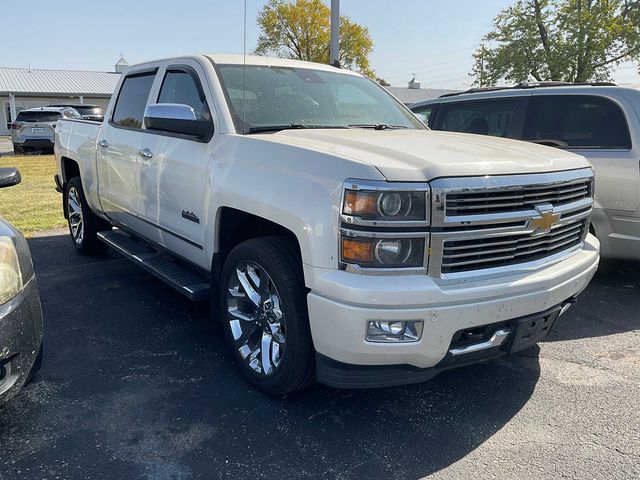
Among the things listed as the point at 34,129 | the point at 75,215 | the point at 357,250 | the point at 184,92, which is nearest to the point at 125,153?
the point at 184,92

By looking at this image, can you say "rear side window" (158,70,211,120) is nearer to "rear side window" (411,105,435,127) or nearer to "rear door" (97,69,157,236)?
"rear door" (97,69,157,236)

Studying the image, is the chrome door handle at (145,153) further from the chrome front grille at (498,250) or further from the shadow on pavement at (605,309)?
the shadow on pavement at (605,309)

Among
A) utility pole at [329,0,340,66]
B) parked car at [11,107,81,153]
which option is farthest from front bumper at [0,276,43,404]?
parked car at [11,107,81,153]

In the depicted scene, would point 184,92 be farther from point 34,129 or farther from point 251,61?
point 34,129

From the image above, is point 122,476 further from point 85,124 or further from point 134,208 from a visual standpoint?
point 85,124

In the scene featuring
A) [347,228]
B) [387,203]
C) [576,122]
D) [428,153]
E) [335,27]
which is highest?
[335,27]

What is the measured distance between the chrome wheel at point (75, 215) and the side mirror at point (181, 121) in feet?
9.92

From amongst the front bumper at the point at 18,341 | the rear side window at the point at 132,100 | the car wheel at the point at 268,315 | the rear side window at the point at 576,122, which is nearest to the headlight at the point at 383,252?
the car wheel at the point at 268,315

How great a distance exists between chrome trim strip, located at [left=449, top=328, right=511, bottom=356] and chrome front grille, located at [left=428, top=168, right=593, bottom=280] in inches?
12.5

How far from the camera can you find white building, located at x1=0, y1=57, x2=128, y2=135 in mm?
38125

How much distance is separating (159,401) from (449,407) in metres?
1.71

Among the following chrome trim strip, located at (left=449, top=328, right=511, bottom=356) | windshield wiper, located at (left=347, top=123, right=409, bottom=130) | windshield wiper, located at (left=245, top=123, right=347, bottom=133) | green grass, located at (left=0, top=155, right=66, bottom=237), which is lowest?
green grass, located at (left=0, top=155, right=66, bottom=237)

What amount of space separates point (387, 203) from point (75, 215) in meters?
5.17

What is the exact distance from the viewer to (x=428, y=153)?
284cm
